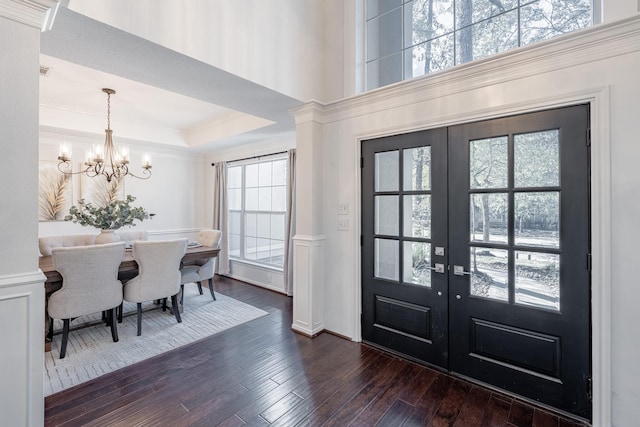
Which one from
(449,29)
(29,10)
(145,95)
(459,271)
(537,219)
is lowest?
(459,271)

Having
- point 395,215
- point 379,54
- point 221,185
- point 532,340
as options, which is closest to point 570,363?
point 532,340

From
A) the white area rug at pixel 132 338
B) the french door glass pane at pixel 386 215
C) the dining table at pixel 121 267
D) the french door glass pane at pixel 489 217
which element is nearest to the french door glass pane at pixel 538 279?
the french door glass pane at pixel 489 217

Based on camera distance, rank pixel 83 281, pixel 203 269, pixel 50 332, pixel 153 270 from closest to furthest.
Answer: pixel 83 281
pixel 50 332
pixel 153 270
pixel 203 269

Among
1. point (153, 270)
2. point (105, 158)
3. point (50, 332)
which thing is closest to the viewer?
point (50, 332)

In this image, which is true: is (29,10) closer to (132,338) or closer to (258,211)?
(132,338)

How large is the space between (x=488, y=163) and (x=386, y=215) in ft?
3.13

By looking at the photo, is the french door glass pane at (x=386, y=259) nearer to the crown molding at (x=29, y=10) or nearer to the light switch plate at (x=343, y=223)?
the light switch plate at (x=343, y=223)

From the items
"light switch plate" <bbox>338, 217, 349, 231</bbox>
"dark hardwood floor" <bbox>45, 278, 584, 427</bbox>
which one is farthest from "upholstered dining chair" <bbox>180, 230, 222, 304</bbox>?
"light switch plate" <bbox>338, 217, 349, 231</bbox>

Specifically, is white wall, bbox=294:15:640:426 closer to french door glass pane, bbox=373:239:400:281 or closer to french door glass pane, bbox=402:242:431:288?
french door glass pane, bbox=402:242:431:288

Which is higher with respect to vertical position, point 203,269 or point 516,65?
point 516,65

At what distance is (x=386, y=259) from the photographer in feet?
9.20

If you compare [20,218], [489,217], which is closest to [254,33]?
[20,218]

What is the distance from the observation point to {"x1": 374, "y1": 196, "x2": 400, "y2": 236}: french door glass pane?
273 centimetres

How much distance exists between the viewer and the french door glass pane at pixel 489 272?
216cm
